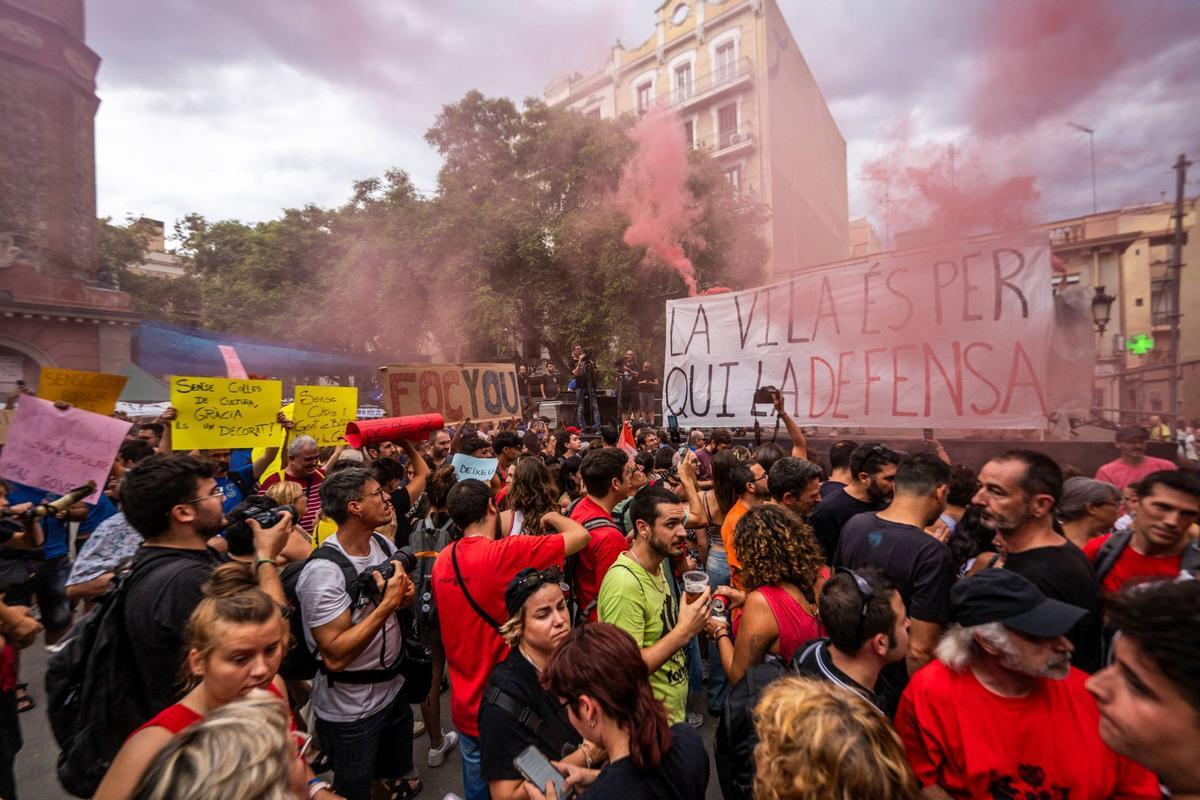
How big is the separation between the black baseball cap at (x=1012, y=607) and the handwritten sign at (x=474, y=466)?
3209mm

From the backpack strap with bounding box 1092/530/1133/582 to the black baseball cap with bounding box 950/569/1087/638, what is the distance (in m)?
1.66

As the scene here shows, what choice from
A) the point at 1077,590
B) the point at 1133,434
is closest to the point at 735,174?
the point at 1133,434

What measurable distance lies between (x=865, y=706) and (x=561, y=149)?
23.5 meters

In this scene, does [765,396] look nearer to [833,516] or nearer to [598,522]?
[833,516]

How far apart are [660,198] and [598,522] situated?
1821cm

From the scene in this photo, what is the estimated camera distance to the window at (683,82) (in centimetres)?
2989

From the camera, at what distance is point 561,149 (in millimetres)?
→ 22031

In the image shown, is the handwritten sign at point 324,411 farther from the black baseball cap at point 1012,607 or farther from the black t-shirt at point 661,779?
the black baseball cap at point 1012,607

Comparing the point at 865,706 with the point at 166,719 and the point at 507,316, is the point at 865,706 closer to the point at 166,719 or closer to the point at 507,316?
the point at 166,719

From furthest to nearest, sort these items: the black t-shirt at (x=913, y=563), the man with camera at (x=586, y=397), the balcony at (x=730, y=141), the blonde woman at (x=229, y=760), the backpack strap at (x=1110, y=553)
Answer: the balcony at (x=730, y=141) < the man with camera at (x=586, y=397) < the backpack strap at (x=1110, y=553) < the black t-shirt at (x=913, y=563) < the blonde woman at (x=229, y=760)

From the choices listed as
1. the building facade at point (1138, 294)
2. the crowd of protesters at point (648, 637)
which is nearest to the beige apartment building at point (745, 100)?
the building facade at point (1138, 294)

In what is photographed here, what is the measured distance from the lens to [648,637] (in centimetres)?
248

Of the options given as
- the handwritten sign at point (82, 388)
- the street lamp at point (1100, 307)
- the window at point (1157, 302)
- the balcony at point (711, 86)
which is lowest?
the handwritten sign at point (82, 388)

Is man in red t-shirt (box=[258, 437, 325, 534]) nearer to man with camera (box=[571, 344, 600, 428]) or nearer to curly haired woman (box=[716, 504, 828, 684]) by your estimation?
curly haired woman (box=[716, 504, 828, 684])
